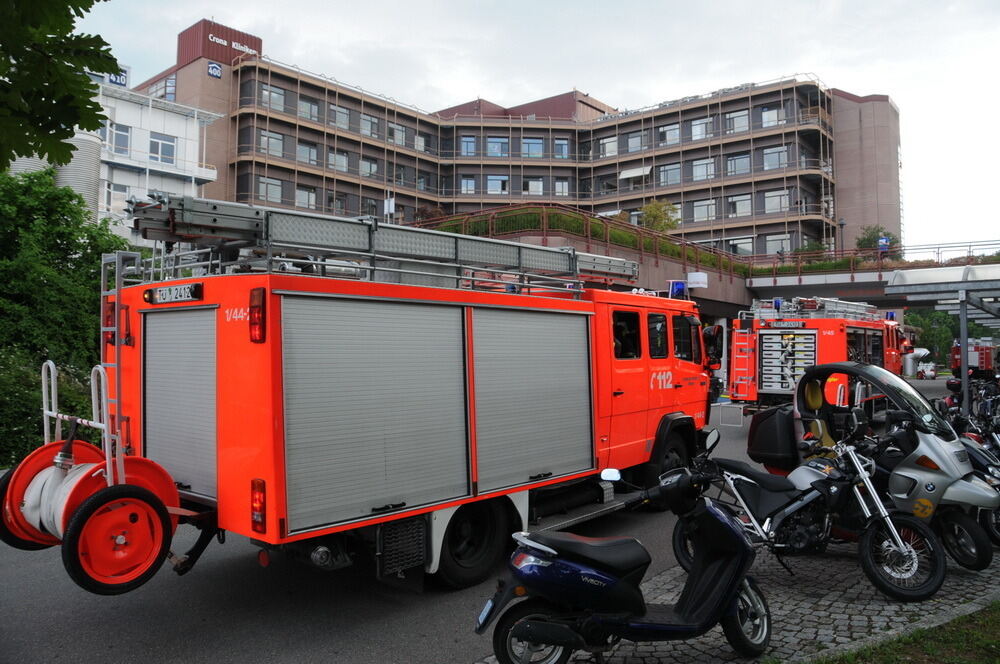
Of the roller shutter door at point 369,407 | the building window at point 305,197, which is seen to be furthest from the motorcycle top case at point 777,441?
the building window at point 305,197

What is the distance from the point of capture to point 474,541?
5992mm

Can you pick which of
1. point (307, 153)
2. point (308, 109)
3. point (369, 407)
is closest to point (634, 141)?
point (308, 109)

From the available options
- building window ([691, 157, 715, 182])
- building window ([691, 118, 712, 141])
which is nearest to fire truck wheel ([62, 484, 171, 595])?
building window ([691, 157, 715, 182])

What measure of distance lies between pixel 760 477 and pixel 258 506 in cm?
399

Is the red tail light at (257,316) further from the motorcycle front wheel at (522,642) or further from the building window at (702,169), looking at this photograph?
the building window at (702,169)

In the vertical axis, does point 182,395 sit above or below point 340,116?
below

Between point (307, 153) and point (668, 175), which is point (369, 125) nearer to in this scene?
point (307, 153)

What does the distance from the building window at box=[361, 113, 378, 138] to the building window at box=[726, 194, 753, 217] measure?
1124 inches

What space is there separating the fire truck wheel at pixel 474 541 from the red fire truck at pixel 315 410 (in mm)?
18

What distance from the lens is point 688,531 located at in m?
4.63

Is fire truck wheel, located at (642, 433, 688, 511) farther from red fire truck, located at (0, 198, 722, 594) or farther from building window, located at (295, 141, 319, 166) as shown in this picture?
building window, located at (295, 141, 319, 166)

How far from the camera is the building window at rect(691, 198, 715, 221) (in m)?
57.4

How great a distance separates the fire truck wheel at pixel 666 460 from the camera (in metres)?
7.83

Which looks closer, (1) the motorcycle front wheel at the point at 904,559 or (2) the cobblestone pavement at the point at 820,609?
(2) the cobblestone pavement at the point at 820,609
